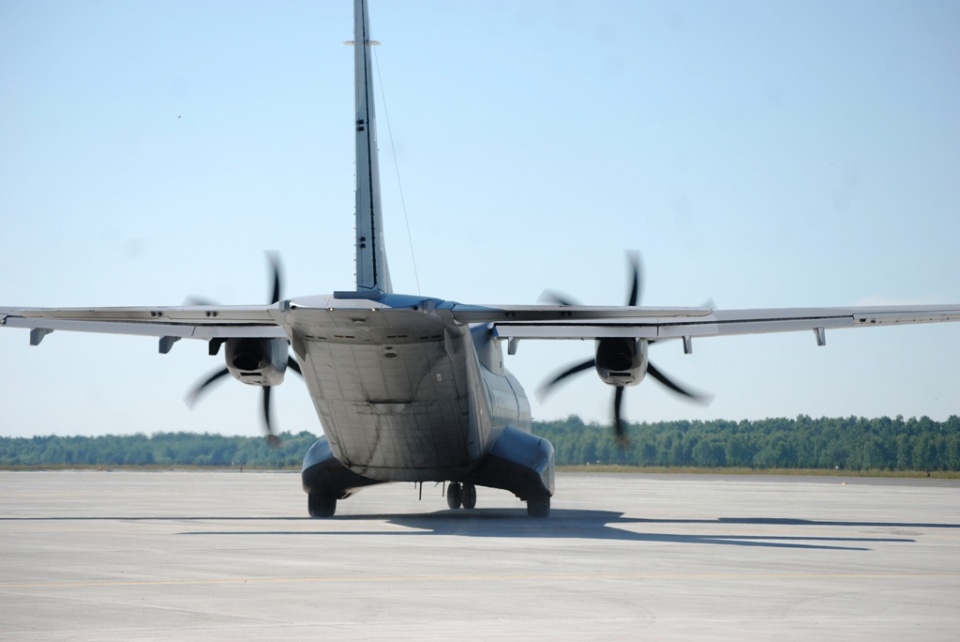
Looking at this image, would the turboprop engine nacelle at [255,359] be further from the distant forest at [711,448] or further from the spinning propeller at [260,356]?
the distant forest at [711,448]

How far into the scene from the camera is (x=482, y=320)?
63.5ft

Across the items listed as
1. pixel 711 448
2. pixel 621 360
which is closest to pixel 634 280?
pixel 621 360

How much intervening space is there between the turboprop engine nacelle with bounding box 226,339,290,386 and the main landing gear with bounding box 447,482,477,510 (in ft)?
23.0

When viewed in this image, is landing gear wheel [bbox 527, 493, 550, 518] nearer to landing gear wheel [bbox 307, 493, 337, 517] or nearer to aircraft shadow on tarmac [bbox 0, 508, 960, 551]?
aircraft shadow on tarmac [bbox 0, 508, 960, 551]

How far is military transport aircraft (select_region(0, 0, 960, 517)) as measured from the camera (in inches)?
752

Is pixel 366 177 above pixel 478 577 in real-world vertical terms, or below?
above

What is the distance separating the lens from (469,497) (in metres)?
30.4

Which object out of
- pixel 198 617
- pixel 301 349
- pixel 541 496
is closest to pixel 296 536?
pixel 301 349

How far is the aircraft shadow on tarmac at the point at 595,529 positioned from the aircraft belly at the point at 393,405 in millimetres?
1202

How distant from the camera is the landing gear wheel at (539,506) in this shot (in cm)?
2464

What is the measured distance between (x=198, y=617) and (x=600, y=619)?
326 centimetres

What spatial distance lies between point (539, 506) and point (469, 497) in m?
5.81

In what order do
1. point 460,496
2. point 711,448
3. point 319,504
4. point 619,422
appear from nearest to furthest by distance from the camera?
1. point 319,504
2. point 619,422
3. point 460,496
4. point 711,448

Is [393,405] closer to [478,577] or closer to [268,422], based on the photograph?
[268,422]
